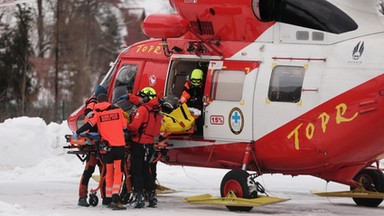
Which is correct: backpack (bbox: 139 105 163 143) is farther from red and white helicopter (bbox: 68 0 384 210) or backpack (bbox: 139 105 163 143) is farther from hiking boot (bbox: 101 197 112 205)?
hiking boot (bbox: 101 197 112 205)

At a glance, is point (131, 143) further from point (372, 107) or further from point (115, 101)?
point (372, 107)

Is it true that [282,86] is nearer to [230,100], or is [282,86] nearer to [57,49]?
[230,100]

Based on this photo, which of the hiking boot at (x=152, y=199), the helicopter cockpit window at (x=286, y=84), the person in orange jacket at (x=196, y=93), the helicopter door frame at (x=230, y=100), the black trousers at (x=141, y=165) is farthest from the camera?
the person in orange jacket at (x=196, y=93)

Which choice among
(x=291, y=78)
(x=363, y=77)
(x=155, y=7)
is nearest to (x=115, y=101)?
(x=291, y=78)

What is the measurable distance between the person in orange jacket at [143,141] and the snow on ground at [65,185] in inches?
17.6

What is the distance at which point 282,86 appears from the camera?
49.3ft

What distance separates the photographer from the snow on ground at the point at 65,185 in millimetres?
15008

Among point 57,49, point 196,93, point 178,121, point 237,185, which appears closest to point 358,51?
point 237,185

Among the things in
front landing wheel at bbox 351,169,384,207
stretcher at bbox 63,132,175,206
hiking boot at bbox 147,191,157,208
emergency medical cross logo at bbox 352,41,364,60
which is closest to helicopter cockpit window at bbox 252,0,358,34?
emergency medical cross logo at bbox 352,41,364,60

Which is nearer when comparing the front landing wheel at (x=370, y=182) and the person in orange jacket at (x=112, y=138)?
the person in orange jacket at (x=112, y=138)

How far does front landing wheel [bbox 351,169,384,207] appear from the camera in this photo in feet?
54.4

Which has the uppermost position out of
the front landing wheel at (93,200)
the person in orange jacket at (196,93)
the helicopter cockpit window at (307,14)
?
the helicopter cockpit window at (307,14)

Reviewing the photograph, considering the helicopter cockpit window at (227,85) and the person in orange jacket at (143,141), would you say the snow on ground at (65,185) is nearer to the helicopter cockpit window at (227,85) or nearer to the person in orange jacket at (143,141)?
the person in orange jacket at (143,141)

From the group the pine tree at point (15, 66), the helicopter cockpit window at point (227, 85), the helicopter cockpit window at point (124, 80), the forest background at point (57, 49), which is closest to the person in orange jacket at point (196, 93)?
the helicopter cockpit window at point (227, 85)
